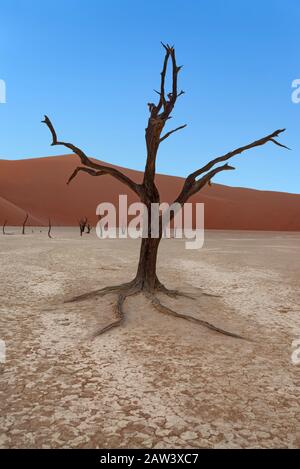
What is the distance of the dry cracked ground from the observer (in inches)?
141

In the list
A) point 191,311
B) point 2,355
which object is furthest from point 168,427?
point 191,311

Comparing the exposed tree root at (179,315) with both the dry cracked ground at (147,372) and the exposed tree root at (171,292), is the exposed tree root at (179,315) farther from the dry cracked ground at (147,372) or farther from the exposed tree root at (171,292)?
the exposed tree root at (171,292)

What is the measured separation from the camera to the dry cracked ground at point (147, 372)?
3.58 metres

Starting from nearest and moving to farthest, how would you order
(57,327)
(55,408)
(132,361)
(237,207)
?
1. (55,408)
2. (132,361)
3. (57,327)
4. (237,207)

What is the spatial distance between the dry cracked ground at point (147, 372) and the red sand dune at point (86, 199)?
1625 inches

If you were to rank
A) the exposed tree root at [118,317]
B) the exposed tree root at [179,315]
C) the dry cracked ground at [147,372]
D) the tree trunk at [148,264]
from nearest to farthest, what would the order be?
the dry cracked ground at [147,372] → the exposed tree root at [118,317] → the exposed tree root at [179,315] → the tree trunk at [148,264]

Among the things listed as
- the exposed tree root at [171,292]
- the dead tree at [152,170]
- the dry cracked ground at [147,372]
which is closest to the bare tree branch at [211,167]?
the dead tree at [152,170]

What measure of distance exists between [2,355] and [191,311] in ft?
12.0

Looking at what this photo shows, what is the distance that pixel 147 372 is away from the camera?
487 cm

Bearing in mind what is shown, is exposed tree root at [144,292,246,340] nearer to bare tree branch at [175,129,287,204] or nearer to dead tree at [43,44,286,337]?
dead tree at [43,44,286,337]

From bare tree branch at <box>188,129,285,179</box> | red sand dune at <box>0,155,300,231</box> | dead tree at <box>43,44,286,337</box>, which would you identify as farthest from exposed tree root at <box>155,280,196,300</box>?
red sand dune at <box>0,155,300,231</box>

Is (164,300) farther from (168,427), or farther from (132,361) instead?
(168,427)

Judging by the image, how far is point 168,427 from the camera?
11.9ft

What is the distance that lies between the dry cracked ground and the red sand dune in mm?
41272
